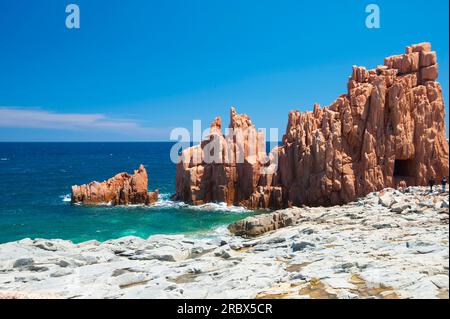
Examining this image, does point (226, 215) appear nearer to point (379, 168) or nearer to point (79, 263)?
point (379, 168)

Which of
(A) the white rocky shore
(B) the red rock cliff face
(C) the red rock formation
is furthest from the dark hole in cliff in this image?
(C) the red rock formation

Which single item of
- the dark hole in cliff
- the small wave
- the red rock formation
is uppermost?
the dark hole in cliff

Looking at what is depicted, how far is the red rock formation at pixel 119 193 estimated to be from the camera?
6569 centimetres

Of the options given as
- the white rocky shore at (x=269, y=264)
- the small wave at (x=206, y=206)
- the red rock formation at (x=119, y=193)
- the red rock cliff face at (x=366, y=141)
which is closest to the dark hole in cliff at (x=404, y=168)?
the red rock cliff face at (x=366, y=141)

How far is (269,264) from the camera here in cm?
2095

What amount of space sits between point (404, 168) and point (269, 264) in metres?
40.0

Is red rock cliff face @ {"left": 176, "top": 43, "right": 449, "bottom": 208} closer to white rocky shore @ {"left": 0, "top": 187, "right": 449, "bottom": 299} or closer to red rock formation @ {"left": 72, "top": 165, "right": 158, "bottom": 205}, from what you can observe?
red rock formation @ {"left": 72, "top": 165, "right": 158, "bottom": 205}

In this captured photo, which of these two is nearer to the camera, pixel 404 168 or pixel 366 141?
pixel 366 141

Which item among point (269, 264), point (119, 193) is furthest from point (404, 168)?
point (119, 193)

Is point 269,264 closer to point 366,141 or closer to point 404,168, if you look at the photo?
point 366,141

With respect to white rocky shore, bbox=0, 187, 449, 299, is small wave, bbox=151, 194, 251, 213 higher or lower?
lower

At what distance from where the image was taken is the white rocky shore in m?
15.7

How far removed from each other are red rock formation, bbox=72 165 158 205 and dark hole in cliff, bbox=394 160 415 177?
37.1m
